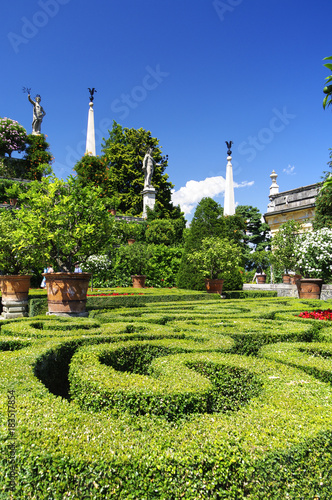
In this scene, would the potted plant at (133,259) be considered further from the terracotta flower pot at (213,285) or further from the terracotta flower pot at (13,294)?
the terracotta flower pot at (13,294)

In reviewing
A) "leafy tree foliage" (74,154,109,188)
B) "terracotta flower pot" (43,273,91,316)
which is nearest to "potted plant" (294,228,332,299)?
"terracotta flower pot" (43,273,91,316)

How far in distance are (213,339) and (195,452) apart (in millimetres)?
2422

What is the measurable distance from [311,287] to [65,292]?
6.99 m

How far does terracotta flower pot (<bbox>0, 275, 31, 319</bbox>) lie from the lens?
8648mm

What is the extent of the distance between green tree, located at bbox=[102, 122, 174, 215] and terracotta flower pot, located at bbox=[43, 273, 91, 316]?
23.6m

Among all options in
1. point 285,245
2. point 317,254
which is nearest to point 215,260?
point 317,254

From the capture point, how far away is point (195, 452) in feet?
5.99

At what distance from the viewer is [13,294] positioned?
8.70m

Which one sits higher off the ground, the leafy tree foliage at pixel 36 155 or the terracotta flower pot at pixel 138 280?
the leafy tree foliage at pixel 36 155

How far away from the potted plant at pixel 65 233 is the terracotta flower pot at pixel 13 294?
65.4 inches

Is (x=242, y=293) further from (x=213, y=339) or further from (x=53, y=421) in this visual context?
(x=53, y=421)

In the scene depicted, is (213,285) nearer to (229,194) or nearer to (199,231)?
(199,231)

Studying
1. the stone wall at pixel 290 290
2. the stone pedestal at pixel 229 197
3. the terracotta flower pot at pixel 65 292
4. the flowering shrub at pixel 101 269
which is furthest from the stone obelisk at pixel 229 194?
the terracotta flower pot at pixel 65 292

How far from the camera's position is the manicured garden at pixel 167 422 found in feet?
5.77
